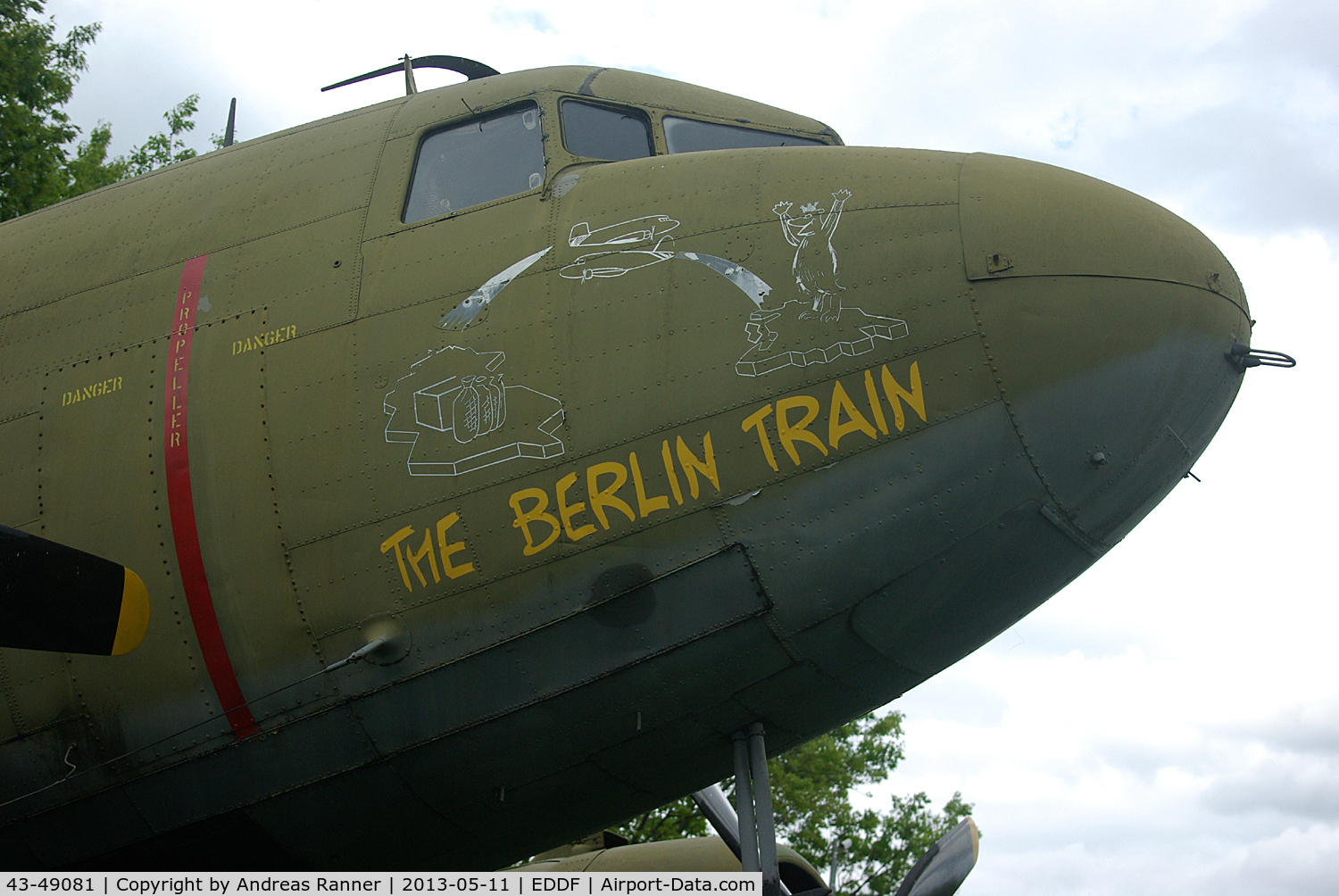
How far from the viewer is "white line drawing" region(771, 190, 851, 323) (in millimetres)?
5469

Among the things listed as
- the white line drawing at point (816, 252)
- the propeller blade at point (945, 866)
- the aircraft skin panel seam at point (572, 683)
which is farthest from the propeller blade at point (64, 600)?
the propeller blade at point (945, 866)

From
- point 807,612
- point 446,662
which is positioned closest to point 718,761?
point 807,612

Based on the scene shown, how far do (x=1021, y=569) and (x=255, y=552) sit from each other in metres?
4.01

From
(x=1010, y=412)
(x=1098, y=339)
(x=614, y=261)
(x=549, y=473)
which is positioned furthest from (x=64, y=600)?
(x=1098, y=339)

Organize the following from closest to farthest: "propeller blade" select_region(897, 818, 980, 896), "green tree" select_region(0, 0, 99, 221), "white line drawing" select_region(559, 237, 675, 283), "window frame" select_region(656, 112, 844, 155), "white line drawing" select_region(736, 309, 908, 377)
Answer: "white line drawing" select_region(736, 309, 908, 377) < "white line drawing" select_region(559, 237, 675, 283) < "window frame" select_region(656, 112, 844, 155) < "propeller blade" select_region(897, 818, 980, 896) < "green tree" select_region(0, 0, 99, 221)

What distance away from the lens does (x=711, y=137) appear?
277 inches

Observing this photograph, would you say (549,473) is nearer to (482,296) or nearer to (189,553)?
(482,296)

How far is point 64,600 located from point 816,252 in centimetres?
421

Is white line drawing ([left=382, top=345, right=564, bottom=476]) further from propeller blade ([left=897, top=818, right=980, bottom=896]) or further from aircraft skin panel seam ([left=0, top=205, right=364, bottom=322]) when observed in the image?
propeller blade ([left=897, top=818, right=980, bottom=896])

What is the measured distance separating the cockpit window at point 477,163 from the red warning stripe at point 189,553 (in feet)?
5.46

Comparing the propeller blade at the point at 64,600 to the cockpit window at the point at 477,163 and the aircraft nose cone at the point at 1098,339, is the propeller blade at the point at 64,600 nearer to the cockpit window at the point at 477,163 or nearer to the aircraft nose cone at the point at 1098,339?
the cockpit window at the point at 477,163

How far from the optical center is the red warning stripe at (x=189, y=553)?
5.94m

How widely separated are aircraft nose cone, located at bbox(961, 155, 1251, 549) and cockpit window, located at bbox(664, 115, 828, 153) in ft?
6.43

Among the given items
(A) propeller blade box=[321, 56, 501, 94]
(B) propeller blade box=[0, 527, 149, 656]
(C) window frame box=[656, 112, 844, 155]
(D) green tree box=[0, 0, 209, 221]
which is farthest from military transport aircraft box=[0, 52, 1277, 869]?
(D) green tree box=[0, 0, 209, 221]
